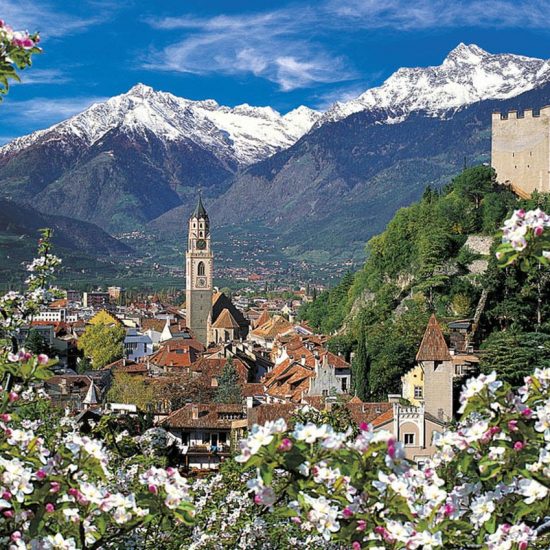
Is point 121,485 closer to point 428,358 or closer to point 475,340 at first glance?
point 428,358

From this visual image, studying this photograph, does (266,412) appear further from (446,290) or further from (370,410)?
(446,290)

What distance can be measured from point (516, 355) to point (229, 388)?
466 inches

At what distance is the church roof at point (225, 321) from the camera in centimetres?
7150

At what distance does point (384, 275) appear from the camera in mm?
51188

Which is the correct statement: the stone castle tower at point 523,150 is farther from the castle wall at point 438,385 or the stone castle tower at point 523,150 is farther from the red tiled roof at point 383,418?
the red tiled roof at point 383,418

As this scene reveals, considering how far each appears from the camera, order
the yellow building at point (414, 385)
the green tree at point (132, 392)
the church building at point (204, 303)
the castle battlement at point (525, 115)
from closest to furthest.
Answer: the yellow building at point (414, 385), the green tree at point (132, 392), the castle battlement at point (525, 115), the church building at point (204, 303)

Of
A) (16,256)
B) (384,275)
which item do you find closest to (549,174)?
(384,275)

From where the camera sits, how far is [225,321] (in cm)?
7188

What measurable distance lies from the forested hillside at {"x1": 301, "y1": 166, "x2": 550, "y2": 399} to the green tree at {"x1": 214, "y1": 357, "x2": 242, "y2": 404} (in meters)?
4.99

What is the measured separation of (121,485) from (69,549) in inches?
177

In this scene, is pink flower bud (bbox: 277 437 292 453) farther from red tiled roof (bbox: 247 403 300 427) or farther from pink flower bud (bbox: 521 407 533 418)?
red tiled roof (bbox: 247 403 300 427)

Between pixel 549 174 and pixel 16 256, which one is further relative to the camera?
pixel 16 256

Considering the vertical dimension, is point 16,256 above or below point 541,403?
above

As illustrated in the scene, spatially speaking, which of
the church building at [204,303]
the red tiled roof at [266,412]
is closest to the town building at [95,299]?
the church building at [204,303]
